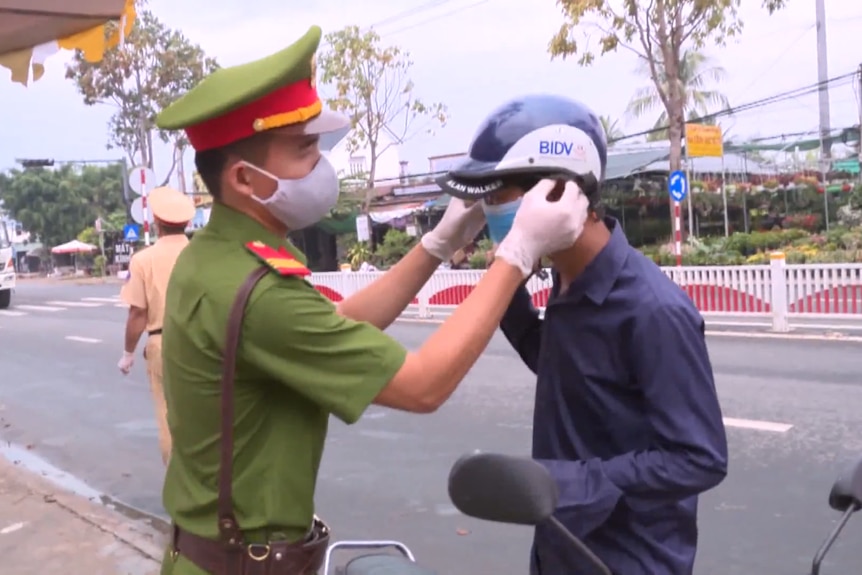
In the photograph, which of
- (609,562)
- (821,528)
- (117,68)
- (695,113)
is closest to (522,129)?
(609,562)

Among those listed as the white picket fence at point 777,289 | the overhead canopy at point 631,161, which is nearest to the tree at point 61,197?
the overhead canopy at point 631,161

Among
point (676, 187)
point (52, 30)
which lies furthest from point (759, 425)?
point (676, 187)

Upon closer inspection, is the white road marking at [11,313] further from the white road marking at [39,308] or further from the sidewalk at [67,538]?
the sidewalk at [67,538]

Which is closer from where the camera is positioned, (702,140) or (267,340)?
(267,340)

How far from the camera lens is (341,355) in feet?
5.96

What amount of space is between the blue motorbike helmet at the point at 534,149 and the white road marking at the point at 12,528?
4.61 m

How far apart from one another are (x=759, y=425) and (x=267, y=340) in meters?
6.05

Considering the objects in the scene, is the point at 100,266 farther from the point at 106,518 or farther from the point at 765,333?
the point at 106,518

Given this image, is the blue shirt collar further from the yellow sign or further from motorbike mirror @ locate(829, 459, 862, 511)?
the yellow sign

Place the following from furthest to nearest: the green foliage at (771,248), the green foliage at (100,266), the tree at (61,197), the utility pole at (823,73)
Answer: the tree at (61,197)
the green foliage at (100,266)
the utility pole at (823,73)
the green foliage at (771,248)

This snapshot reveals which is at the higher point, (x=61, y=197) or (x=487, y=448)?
(x=61, y=197)

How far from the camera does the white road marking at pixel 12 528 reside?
18.2ft

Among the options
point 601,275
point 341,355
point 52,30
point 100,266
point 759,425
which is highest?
point 52,30

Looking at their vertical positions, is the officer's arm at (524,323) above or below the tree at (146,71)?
below
